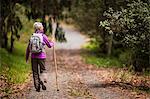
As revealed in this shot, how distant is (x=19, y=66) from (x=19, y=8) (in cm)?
621

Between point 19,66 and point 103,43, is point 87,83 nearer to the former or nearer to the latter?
point 19,66

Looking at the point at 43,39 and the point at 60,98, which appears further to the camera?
the point at 43,39

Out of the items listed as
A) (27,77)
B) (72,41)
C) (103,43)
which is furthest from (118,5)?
(72,41)

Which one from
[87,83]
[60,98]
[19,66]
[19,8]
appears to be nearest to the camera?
[60,98]

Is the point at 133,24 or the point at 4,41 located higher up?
the point at 133,24

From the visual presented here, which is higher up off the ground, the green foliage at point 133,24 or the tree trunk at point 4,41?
the green foliage at point 133,24

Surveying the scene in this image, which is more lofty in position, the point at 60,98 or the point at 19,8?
the point at 19,8

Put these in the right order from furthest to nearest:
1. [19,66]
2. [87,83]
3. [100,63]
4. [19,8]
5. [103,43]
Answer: [103,43], [19,8], [100,63], [19,66], [87,83]

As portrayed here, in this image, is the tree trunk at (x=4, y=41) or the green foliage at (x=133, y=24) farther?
the tree trunk at (x=4, y=41)

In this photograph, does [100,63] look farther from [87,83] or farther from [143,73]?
[87,83]

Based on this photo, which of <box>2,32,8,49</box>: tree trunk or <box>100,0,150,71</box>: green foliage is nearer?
<box>100,0,150,71</box>: green foliage

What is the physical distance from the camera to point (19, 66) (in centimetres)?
2067

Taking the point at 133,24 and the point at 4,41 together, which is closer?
the point at 133,24

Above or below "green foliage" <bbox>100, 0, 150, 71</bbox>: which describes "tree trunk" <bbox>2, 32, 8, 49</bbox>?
below
